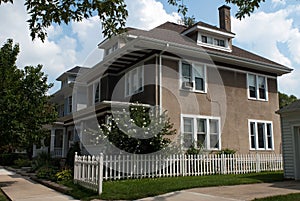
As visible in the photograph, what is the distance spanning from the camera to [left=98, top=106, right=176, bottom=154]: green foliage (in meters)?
13.6

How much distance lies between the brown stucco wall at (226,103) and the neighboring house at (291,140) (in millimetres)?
4280

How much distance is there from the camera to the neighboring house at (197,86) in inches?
631

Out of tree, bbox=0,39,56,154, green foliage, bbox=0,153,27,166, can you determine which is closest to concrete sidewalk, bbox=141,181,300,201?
tree, bbox=0,39,56,154

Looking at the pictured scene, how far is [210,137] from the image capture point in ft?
56.2

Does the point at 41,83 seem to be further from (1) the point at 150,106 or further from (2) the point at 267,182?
(2) the point at 267,182

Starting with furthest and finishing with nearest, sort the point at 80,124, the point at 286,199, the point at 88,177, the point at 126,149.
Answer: the point at 80,124 → the point at 126,149 → the point at 88,177 → the point at 286,199

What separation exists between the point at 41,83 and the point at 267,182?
1116 cm

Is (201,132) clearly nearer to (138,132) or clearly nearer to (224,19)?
(138,132)

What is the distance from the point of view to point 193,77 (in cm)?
1703

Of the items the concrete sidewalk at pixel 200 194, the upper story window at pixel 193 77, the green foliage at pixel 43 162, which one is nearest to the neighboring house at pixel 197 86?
the upper story window at pixel 193 77

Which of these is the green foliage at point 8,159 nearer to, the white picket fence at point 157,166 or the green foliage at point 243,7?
the white picket fence at point 157,166

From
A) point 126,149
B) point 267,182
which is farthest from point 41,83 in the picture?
point 267,182

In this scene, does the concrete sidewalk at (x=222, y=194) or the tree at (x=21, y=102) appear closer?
the concrete sidewalk at (x=222, y=194)

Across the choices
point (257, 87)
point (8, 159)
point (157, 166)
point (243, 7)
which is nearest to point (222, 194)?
point (157, 166)
